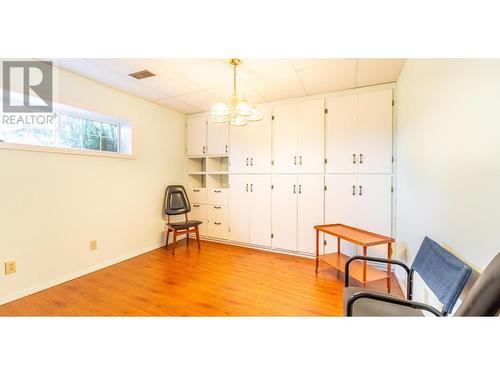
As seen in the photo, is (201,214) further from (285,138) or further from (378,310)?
(378,310)

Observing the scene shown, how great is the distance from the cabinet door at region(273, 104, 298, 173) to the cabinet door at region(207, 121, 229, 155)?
934 mm

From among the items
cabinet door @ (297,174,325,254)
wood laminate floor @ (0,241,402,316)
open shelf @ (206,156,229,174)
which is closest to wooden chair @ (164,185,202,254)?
wood laminate floor @ (0,241,402,316)

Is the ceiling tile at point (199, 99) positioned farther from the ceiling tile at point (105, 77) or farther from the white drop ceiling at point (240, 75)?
the ceiling tile at point (105, 77)

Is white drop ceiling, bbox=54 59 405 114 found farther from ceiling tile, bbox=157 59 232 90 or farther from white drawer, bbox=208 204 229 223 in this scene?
white drawer, bbox=208 204 229 223

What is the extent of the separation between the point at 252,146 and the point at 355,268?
2347 millimetres

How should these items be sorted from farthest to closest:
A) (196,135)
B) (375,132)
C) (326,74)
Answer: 1. (196,135)
2. (375,132)
3. (326,74)

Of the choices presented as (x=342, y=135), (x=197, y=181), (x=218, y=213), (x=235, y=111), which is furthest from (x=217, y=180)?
(x=342, y=135)

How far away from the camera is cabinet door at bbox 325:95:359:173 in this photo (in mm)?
2922

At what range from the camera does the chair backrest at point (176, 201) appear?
3742 millimetres

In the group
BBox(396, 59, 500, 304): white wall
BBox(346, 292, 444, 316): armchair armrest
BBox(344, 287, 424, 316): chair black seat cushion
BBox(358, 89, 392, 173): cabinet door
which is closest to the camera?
BBox(396, 59, 500, 304): white wall

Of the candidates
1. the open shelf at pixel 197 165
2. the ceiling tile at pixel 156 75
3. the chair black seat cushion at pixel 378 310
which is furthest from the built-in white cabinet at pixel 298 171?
the chair black seat cushion at pixel 378 310

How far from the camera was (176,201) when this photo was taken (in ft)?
12.7

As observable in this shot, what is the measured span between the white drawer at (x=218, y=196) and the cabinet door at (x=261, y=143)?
70cm
